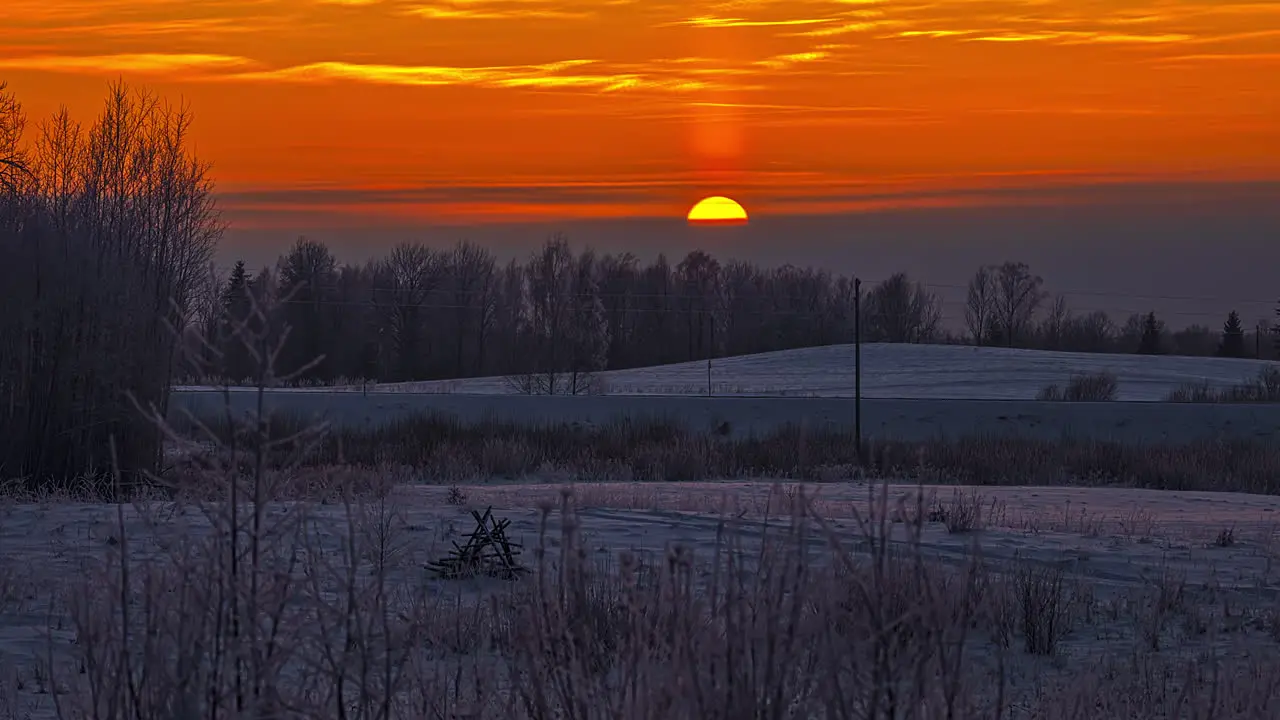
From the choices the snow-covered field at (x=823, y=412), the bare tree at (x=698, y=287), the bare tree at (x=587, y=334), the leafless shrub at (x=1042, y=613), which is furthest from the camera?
the bare tree at (x=698, y=287)

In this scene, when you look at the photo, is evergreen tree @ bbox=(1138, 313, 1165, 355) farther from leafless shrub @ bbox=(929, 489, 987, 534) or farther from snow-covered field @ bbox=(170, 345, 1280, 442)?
leafless shrub @ bbox=(929, 489, 987, 534)

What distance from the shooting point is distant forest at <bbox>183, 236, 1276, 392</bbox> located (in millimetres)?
84375

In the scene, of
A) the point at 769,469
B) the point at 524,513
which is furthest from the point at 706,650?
the point at 769,469

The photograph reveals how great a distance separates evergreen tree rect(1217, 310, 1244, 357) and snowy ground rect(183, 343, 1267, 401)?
71.9ft

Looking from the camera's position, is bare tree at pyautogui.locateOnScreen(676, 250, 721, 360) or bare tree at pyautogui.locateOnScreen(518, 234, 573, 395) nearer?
bare tree at pyautogui.locateOnScreen(518, 234, 573, 395)

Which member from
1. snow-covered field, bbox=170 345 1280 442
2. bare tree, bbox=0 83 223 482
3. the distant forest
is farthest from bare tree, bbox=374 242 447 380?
bare tree, bbox=0 83 223 482

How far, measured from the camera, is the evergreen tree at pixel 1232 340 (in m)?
92.8

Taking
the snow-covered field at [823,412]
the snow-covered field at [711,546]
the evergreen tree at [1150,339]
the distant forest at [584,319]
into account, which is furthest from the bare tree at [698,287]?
the snow-covered field at [711,546]

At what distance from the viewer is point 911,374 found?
64625mm

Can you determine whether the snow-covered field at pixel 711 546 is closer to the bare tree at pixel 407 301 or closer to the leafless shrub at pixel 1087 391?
the leafless shrub at pixel 1087 391

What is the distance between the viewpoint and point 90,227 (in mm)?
20109

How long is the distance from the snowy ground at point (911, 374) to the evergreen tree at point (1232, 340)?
2193cm

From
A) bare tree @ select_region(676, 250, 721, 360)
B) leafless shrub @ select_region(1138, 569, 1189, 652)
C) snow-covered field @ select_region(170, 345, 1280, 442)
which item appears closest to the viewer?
leafless shrub @ select_region(1138, 569, 1189, 652)

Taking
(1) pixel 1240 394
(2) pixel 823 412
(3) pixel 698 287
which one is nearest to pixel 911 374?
(1) pixel 1240 394
